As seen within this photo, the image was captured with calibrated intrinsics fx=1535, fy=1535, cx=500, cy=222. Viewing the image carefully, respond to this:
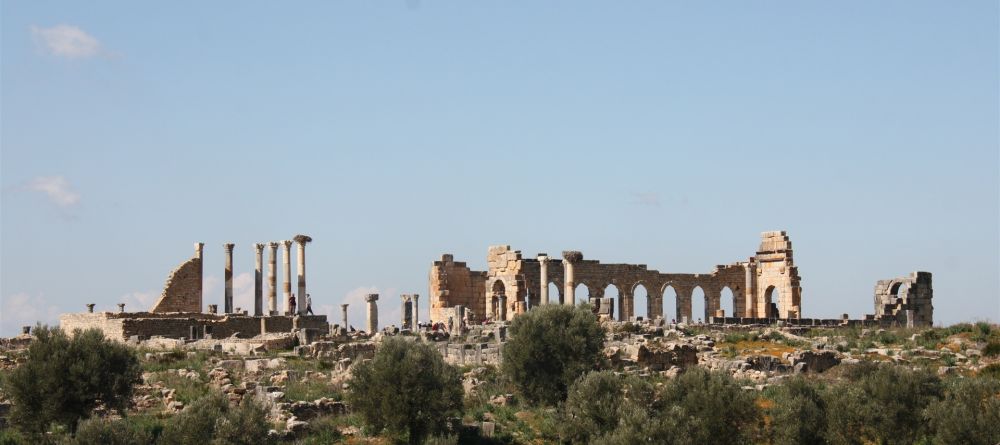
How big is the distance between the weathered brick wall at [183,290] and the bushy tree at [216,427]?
27938mm

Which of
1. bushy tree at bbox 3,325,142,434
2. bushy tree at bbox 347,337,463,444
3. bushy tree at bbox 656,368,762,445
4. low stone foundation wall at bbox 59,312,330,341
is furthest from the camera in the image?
low stone foundation wall at bbox 59,312,330,341

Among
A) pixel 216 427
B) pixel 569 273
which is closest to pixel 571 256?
pixel 569 273

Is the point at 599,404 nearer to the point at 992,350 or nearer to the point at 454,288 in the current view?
the point at 992,350

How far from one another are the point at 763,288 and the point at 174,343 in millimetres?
27818

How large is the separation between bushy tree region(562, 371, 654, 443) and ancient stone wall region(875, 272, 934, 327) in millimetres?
26348

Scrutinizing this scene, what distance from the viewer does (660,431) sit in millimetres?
32250

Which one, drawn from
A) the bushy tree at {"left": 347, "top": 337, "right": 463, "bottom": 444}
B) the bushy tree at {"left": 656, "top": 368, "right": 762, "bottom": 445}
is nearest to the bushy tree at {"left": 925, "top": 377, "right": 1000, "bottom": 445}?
the bushy tree at {"left": 656, "top": 368, "right": 762, "bottom": 445}

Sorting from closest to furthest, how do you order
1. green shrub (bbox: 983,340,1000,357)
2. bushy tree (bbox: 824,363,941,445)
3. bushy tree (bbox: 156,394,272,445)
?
bushy tree (bbox: 156,394,272,445), bushy tree (bbox: 824,363,941,445), green shrub (bbox: 983,340,1000,357)

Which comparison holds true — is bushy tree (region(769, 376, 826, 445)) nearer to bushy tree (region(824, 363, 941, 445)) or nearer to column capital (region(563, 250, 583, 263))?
bushy tree (region(824, 363, 941, 445))

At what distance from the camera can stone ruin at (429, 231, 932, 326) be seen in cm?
6016

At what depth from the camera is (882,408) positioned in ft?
113

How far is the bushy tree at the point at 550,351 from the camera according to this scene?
39094 millimetres

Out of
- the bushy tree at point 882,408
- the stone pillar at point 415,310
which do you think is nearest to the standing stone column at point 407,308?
the stone pillar at point 415,310

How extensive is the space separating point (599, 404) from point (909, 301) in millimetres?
29156
